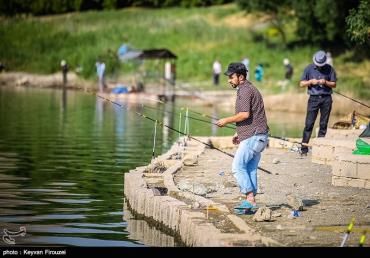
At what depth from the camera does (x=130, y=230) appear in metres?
14.3

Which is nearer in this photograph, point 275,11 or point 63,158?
point 63,158

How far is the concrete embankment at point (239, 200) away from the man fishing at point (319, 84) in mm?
986

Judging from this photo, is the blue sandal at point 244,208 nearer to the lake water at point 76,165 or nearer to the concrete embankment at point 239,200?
the concrete embankment at point 239,200

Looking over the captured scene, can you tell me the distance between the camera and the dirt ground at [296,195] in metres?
12.2

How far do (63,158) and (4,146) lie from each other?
3432mm

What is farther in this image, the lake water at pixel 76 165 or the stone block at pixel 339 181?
the stone block at pixel 339 181

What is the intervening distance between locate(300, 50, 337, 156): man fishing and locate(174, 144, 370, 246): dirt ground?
3.17 ft

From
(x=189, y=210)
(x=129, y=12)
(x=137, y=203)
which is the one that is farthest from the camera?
(x=129, y=12)

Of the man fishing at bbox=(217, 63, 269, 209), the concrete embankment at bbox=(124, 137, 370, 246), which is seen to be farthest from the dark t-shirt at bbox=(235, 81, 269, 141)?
the concrete embankment at bbox=(124, 137, 370, 246)

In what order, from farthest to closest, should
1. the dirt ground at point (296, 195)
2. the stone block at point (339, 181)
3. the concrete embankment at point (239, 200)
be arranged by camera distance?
the stone block at point (339, 181)
the dirt ground at point (296, 195)
the concrete embankment at point (239, 200)

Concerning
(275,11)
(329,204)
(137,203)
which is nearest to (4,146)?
(137,203)

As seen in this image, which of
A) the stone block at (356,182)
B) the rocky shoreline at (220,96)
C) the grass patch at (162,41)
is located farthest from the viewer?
the grass patch at (162,41)

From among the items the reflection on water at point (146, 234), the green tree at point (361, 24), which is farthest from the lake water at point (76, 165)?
the green tree at point (361, 24)
